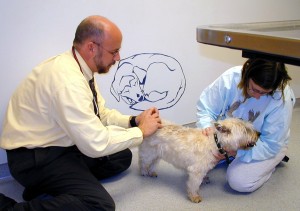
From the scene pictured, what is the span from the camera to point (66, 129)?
1615 mm

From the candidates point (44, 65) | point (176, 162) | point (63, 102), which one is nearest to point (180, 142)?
point (176, 162)

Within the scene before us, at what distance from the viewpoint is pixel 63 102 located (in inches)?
58.7

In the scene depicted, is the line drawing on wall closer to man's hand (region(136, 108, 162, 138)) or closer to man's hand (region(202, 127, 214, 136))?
man's hand (region(136, 108, 162, 138))

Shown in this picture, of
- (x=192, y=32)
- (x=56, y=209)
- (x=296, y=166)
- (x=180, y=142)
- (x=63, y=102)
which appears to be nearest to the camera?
(x=63, y=102)

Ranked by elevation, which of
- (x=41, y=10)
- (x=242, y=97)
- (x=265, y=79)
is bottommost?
(x=242, y=97)

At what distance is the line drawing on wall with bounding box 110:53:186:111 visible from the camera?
2457mm

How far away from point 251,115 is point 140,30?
3.52 ft

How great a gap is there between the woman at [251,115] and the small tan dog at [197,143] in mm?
111

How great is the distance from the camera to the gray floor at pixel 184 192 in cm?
191

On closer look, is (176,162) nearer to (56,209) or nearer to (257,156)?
(257,156)

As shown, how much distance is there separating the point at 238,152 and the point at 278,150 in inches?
10.7

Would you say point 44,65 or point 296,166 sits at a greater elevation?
point 44,65

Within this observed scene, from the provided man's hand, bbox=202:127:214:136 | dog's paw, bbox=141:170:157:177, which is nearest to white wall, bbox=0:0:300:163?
dog's paw, bbox=141:170:157:177

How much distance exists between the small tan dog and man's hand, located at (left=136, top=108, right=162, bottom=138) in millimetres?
99
